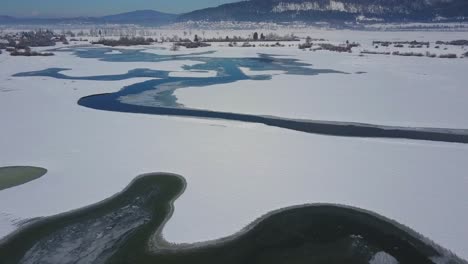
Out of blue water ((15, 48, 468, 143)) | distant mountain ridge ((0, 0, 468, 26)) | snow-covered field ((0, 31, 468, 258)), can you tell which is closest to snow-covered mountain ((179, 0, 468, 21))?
distant mountain ridge ((0, 0, 468, 26))

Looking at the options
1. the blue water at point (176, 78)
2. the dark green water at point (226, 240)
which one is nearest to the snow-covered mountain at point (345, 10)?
the blue water at point (176, 78)

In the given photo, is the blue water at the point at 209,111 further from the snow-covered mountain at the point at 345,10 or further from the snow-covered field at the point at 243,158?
the snow-covered mountain at the point at 345,10

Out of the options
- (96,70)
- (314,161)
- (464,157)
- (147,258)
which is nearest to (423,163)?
(464,157)

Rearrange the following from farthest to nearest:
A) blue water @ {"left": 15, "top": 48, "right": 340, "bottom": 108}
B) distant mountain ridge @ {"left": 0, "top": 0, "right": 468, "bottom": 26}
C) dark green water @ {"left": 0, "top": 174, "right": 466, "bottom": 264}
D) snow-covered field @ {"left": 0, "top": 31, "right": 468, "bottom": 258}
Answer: distant mountain ridge @ {"left": 0, "top": 0, "right": 468, "bottom": 26}, blue water @ {"left": 15, "top": 48, "right": 340, "bottom": 108}, snow-covered field @ {"left": 0, "top": 31, "right": 468, "bottom": 258}, dark green water @ {"left": 0, "top": 174, "right": 466, "bottom": 264}

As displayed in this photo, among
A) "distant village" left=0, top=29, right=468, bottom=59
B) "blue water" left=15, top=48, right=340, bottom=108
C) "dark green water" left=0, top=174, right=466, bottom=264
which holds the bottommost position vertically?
"dark green water" left=0, top=174, right=466, bottom=264

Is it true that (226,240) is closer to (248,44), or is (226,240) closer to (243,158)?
(243,158)

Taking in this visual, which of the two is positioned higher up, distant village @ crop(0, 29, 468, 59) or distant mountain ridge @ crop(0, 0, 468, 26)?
distant mountain ridge @ crop(0, 0, 468, 26)

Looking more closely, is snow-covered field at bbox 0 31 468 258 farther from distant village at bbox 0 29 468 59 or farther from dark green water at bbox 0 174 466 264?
distant village at bbox 0 29 468 59
